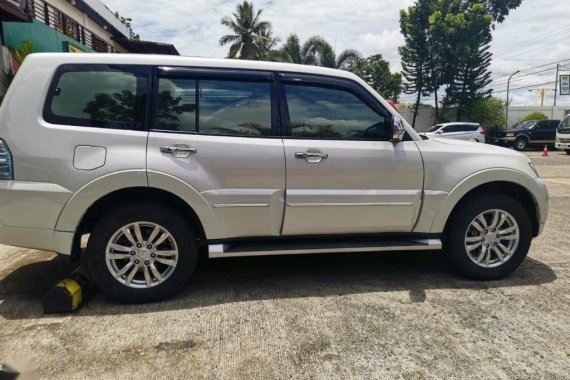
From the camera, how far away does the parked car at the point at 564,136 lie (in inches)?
874

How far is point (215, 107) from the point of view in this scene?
3770mm

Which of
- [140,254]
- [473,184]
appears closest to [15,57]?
[140,254]

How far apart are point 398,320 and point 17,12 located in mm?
10611

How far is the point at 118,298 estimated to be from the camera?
364 cm

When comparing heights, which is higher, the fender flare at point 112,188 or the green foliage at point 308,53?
the green foliage at point 308,53

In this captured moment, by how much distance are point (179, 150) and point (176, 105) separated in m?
0.39

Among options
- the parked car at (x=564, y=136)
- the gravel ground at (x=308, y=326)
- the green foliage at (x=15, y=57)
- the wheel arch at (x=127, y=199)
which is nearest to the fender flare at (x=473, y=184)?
the gravel ground at (x=308, y=326)

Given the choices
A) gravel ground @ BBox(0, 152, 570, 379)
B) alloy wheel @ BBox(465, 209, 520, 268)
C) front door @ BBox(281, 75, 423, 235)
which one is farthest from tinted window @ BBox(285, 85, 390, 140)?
gravel ground @ BBox(0, 152, 570, 379)

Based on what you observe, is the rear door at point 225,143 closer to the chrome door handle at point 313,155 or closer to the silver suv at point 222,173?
the silver suv at point 222,173

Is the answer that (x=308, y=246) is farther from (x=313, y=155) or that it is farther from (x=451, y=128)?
(x=451, y=128)

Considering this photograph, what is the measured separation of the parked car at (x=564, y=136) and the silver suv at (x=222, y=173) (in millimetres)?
21222

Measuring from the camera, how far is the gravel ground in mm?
2793

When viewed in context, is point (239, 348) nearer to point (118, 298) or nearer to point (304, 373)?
point (304, 373)

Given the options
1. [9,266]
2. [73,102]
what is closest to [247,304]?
[73,102]
